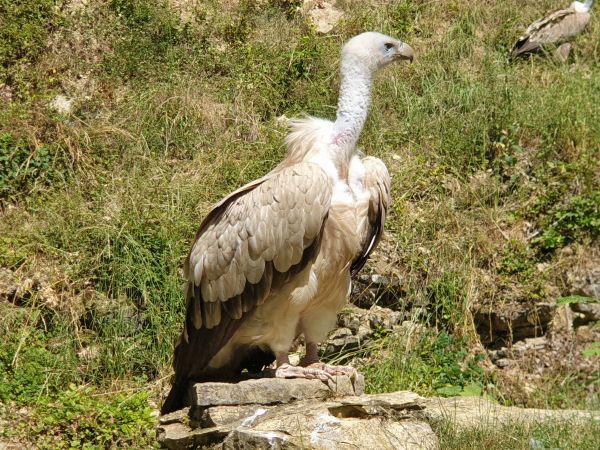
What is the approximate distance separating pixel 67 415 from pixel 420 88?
5343 mm

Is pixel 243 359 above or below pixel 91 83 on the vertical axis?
below

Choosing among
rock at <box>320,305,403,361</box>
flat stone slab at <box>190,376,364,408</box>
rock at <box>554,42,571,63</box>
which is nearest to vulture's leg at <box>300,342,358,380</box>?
flat stone slab at <box>190,376,364,408</box>

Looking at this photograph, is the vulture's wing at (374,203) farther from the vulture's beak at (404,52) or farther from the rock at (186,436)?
the rock at (186,436)

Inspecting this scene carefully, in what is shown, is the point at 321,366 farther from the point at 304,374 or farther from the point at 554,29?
the point at 554,29

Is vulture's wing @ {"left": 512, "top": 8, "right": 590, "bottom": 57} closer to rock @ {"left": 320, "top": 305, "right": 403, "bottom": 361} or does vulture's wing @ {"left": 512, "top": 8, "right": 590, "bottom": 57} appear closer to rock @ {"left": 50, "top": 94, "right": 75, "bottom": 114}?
rock @ {"left": 320, "top": 305, "right": 403, "bottom": 361}

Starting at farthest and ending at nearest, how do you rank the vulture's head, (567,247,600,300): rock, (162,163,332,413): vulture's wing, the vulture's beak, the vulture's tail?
(567,247,600,300): rock, the vulture's beak, the vulture's head, the vulture's tail, (162,163,332,413): vulture's wing

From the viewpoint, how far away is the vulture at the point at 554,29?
1080cm

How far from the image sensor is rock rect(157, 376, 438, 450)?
4750 millimetres

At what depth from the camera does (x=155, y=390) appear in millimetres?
7410

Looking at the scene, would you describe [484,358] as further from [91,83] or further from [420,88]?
[91,83]

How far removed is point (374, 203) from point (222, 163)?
347 centimetres

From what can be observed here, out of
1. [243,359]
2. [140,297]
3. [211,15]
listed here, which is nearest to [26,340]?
[140,297]

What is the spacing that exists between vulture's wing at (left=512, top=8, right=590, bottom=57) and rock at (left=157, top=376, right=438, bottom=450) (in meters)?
6.38

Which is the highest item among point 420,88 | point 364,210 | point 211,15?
point 211,15
